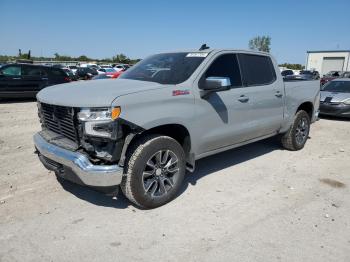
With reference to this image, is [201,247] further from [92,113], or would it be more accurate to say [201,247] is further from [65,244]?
[92,113]

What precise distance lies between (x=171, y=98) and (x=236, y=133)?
1442 millimetres

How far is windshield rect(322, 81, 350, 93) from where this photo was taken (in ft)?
38.2


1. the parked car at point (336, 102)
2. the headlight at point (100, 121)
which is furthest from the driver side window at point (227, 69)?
the parked car at point (336, 102)

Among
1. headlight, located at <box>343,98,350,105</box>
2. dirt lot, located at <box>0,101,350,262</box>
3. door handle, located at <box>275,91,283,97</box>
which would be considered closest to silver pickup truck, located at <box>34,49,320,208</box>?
door handle, located at <box>275,91,283,97</box>

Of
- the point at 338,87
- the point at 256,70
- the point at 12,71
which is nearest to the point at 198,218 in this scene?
the point at 256,70

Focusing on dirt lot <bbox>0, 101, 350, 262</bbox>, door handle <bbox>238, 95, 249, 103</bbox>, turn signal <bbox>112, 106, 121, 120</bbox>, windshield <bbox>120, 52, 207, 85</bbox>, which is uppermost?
windshield <bbox>120, 52, 207, 85</bbox>

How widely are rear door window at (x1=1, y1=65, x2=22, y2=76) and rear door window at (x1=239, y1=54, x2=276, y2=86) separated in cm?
1108

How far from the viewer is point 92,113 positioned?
3400mm

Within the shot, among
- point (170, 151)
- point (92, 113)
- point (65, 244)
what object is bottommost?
point (65, 244)

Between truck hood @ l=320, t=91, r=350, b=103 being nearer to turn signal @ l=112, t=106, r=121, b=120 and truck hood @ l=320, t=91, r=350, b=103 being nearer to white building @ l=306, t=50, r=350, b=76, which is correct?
turn signal @ l=112, t=106, r=121, b=120

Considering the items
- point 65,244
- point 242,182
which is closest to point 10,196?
point 65,244

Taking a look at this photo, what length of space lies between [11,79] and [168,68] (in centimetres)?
1080

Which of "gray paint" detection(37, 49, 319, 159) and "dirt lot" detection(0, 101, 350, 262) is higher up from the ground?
"gray paint" detection(37, 49, 319, 159)

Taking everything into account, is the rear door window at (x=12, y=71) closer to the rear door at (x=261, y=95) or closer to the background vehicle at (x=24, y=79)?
the background vehicle at (x=24, y=79)
